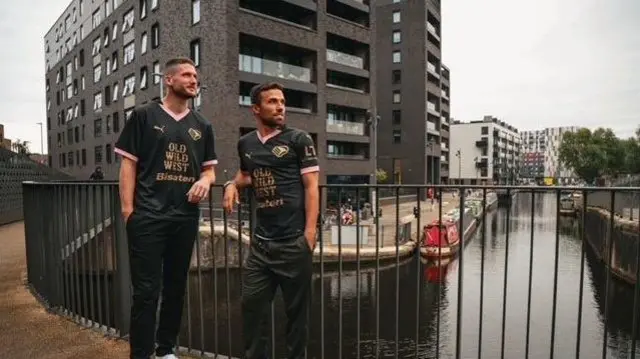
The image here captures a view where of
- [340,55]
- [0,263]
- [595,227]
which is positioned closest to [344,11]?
[340,55]

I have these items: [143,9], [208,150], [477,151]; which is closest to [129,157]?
[208,150]

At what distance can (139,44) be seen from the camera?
3500 centimetres

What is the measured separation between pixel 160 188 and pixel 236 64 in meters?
25.6

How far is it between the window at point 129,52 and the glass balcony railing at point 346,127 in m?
17.6

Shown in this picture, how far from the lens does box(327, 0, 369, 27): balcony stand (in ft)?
118

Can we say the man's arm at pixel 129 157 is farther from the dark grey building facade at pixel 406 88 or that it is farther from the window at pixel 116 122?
the dark grey building facade at pixel 406 88

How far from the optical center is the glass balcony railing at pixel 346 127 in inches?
1350

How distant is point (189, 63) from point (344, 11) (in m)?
36.9

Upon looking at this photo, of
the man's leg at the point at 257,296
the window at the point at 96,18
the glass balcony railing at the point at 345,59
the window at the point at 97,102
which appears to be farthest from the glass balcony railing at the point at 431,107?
the man's leg at the point at 257,296

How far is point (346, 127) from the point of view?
3562 cm

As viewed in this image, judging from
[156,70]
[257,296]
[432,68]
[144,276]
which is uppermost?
[432,68]

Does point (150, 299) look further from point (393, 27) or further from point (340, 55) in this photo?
point (393, 27)

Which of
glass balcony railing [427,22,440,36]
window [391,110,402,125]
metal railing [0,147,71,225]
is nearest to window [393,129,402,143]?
window [391,110,402,125]

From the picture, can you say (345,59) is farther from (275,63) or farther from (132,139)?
(132,139)
